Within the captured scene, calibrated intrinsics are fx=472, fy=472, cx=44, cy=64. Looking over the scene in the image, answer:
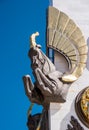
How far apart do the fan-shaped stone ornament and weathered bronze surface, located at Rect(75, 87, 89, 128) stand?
218 millimetres

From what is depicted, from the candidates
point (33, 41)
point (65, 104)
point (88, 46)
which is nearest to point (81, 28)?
point (88, 46)

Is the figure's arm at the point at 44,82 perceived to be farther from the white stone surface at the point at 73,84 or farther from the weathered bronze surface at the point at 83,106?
the weathered bronze surface at the point at 83,106

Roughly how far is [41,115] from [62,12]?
1.38m

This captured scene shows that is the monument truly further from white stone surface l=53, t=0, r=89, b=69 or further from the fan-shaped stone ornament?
white stone surface l=53, t=0, r=89, b=69

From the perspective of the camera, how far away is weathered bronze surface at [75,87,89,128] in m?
5.65

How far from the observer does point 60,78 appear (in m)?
5.76

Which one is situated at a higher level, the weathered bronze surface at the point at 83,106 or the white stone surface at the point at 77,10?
the white stone surface at the point at 77,10

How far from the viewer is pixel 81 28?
624 cm

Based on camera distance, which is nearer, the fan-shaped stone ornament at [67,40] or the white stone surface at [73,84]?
the white stone surface at [73,84]

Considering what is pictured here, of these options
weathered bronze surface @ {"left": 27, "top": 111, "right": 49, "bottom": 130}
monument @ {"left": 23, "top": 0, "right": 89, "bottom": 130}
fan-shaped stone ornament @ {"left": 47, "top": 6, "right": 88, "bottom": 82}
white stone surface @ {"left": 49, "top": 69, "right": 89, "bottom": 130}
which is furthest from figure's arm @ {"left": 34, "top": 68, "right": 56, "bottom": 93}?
weathered bronze surface @ {"left": 27, "top": 111, "right": 49, "bottom": 130}

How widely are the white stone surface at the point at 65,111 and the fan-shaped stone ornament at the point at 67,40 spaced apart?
140 millimetres

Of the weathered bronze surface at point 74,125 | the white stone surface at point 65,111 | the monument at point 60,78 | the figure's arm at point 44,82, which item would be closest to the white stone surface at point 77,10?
the monument at point 60,78

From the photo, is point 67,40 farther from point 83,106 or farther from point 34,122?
point 34,122

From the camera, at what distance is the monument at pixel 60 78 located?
5.63m
